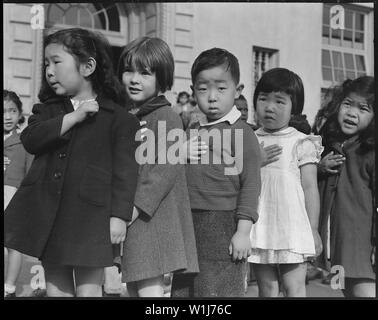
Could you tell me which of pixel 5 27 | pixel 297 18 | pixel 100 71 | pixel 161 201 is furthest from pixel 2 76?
pixel 297 18

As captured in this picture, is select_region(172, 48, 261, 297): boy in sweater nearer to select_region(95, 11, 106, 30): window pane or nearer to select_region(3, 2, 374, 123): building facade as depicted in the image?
select_region(3, 2, 374, 123): building facade

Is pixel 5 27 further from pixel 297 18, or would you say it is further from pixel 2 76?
pixel 297 18

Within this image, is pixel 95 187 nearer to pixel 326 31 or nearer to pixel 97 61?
pixel 97 61

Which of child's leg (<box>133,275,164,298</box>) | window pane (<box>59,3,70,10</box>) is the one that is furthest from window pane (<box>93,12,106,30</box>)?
child's leg (<box>133,275,164,298</box>)

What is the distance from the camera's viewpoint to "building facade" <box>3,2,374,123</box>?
2240 millimetres

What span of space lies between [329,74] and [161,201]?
867 millimetres

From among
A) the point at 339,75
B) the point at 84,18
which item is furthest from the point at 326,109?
the point at 84,18

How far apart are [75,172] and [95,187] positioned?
0.09 meters

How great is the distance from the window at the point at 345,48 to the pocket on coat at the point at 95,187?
3.10ft

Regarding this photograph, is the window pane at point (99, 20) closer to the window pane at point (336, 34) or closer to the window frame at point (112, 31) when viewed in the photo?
the window frame at point (112, 31)

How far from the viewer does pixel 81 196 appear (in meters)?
2.05

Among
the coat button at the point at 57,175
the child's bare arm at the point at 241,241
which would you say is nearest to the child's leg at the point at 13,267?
the coat button at the point at 57,175

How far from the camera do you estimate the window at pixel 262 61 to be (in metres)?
2.29

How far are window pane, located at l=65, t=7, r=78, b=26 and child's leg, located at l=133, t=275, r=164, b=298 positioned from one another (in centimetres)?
101
